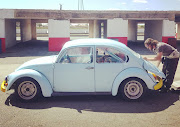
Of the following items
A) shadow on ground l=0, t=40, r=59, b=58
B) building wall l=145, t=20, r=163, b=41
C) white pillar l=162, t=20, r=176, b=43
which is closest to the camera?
shadow on ground l=0, t=40, r=59, b=58

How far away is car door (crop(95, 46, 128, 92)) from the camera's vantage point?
18.8 feet

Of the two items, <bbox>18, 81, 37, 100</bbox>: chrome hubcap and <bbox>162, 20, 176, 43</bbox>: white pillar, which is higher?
<bbox>162, 20, 176, 43</bbox>: white pillar

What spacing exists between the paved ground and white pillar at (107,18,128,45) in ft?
41.3

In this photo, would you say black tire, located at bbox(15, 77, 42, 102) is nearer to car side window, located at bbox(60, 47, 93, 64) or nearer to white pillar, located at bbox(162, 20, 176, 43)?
car side window, located at bbox(60, 47, 93, 64)

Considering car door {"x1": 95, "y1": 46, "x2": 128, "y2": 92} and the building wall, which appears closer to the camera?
car door {"x1": 95, "y1": 46, "x2": 128, "y2": 92}

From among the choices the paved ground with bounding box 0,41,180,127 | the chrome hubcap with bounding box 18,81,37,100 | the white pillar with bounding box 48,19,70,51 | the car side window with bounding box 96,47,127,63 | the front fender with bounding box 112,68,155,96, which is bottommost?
the paved ground with bounding box 0,41,180,127

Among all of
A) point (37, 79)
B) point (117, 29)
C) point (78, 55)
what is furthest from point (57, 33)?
point (37, 79)

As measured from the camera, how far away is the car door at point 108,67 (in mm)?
5727

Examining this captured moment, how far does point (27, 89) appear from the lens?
5.79 metres

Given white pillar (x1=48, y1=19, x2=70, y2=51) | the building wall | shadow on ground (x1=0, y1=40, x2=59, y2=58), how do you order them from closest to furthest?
shadow on ground (x1=0, y1=40, x2=59, y2=58) → white pillar (x1=48, y1=19, x2=70, y2=51) → the building wall

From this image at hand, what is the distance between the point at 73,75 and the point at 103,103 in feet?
3.56

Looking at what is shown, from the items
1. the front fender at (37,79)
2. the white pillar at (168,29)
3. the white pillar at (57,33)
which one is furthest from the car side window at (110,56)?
the white pillar at (168,29)

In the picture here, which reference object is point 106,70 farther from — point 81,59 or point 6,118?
point 6,118

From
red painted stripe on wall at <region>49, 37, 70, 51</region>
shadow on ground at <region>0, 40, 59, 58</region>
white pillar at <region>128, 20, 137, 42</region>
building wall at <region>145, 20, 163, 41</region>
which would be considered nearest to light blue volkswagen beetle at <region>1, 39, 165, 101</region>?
shadow on ground at <region>0, 40, 59, 58</region>
